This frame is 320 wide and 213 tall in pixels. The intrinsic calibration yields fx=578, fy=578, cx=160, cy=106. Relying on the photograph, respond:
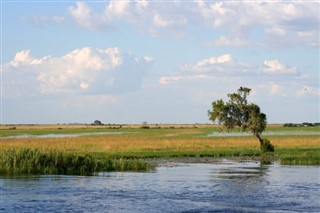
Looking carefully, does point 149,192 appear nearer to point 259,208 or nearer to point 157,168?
point 259,208

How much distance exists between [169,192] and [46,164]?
490 inches

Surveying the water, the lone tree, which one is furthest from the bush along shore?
the lone tree

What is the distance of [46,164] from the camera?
132 feet

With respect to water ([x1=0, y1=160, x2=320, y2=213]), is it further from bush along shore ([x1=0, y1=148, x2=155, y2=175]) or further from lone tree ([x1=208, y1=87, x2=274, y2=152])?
lone tree ([x1=208, y1=87, x2=274, y2=152])

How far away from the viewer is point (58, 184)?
33656mm

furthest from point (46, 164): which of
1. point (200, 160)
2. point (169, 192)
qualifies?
point (200, 160)

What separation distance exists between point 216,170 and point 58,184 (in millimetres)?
14535

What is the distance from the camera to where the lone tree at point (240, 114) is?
61.3m

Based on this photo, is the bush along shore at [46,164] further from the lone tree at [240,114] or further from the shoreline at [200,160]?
the lone tree at [240,114]

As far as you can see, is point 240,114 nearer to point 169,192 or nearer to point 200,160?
point 200,160

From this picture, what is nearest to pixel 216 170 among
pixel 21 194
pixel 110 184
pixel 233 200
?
pixel 110 184

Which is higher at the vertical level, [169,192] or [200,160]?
[200,160]

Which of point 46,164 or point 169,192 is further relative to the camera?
point 46,164

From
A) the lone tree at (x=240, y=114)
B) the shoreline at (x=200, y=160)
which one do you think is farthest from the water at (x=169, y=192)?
the lone tree at (x=240, y=114)
